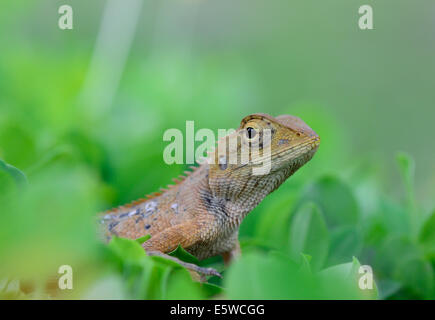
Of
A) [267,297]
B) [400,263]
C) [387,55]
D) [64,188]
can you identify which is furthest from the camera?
[387,55]

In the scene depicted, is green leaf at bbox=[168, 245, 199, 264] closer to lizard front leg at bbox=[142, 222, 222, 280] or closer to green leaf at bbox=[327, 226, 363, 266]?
lizard front leg at bbox=[142, 222, 222, 280]

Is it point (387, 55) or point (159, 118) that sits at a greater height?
point (387, 55)

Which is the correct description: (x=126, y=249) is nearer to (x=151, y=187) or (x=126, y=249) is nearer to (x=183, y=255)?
(x=183, y=255)

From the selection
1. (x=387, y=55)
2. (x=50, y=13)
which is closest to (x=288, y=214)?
(x=50, y=13)

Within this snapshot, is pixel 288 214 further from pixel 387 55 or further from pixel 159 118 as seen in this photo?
pixel 387 55

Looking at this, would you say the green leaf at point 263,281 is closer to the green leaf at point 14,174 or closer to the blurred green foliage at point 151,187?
the blurred green foliage at point 151,187

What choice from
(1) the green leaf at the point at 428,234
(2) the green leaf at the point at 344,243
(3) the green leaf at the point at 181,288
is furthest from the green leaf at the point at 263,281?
(1) the green leaf at the point at 428,234

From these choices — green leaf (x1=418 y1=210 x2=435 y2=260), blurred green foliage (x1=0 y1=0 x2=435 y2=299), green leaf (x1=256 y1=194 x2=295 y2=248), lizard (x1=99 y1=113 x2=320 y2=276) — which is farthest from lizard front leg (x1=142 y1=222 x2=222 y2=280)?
green leaf (x1=418 y1=210 x2=435 y2=260)
